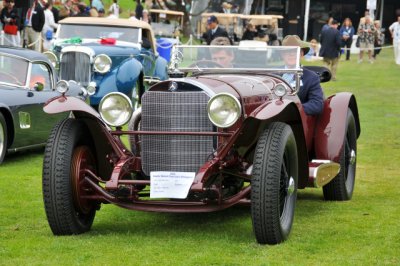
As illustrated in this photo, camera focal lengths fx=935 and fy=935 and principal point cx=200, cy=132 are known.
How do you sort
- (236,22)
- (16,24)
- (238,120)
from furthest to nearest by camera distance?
(236,22)
(16,24)
(238,120)

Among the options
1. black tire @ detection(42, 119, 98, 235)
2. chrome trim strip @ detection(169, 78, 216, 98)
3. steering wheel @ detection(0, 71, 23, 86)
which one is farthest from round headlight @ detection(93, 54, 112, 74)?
black tire @ detection(42, 119, 98, 235)

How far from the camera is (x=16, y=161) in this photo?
1169 centimetres

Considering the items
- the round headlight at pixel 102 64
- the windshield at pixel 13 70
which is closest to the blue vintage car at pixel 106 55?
the round headlight at pixel 102 64

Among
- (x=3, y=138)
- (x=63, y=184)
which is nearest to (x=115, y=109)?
(x=63, y=184)

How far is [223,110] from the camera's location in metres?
6.98

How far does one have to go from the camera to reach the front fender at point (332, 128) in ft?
28.6

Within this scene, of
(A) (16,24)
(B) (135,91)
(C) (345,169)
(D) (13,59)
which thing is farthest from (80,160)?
(A) (16,24)

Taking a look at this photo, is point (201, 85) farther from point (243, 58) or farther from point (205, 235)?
point (243, 58)

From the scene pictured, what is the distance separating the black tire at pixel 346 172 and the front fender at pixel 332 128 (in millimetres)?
100

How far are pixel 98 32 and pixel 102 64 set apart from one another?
94.2 inches

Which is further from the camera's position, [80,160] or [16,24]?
[16,24]

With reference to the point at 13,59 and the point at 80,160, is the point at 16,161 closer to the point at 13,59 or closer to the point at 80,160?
the point at 13,59

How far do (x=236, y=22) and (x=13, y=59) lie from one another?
27815mm

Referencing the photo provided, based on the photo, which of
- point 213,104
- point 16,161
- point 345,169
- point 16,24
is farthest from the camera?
point 16,24
